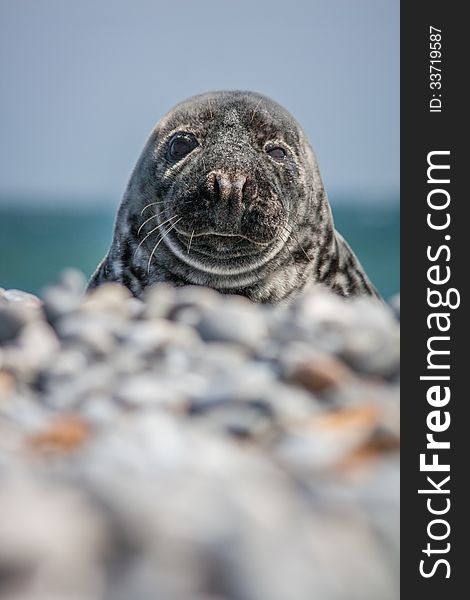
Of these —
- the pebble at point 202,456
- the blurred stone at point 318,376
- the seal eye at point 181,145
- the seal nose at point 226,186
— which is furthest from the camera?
the seal eye at point 181,145

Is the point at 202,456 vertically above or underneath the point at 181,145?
underneath

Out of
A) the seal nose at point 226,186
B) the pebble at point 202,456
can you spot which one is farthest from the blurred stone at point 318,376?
the seal nose at point 226,186

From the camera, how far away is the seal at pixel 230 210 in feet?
8.05

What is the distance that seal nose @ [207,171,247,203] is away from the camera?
239 centimetres

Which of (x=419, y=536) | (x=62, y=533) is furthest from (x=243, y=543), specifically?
(x=419, y=536)

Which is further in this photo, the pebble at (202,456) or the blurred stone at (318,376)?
the blurred stone at (318,376)

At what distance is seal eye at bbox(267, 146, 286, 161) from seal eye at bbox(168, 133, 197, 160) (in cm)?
23

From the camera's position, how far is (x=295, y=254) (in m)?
2.71

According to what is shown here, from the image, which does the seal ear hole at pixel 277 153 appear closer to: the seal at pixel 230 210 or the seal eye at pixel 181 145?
the seal at pixel 230 210

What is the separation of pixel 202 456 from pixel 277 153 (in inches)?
67.6

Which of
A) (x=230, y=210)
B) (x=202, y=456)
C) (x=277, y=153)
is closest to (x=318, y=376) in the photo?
(x=202, y=456)

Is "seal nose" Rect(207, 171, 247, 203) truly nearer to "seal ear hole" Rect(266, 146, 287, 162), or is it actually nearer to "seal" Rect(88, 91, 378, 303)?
"seal" Rect(88, 91, 378, 303)

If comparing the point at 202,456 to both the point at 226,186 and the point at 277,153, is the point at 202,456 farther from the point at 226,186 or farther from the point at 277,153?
the point at 277,153

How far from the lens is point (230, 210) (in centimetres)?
240
